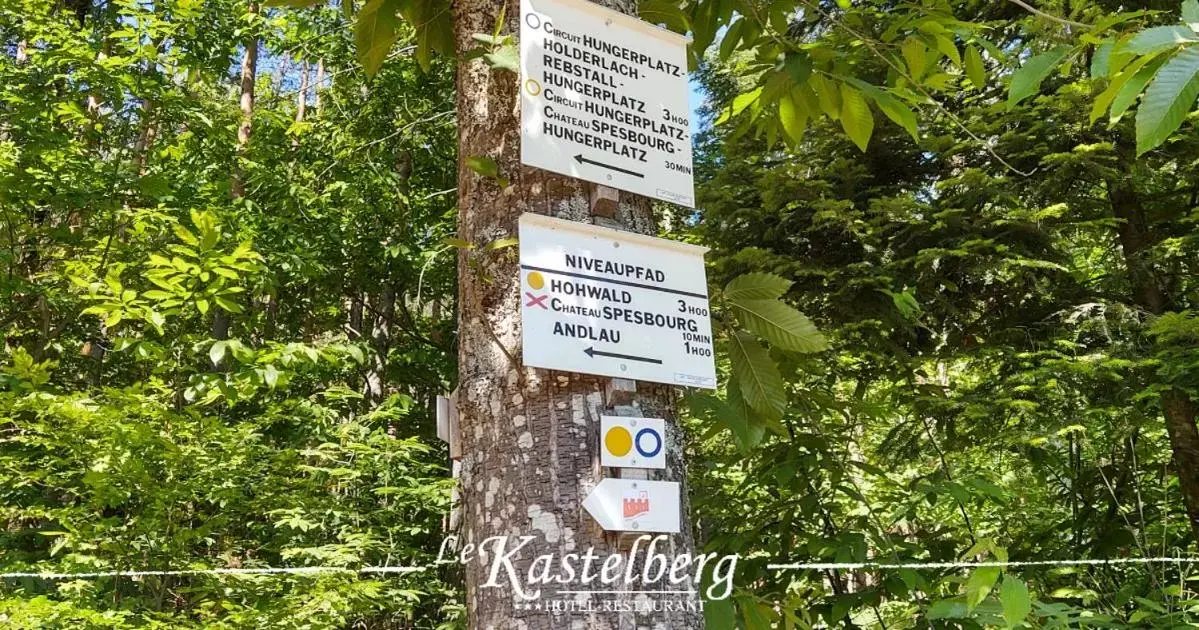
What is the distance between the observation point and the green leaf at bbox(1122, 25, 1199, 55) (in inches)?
39.7

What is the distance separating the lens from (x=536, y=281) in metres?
1.30

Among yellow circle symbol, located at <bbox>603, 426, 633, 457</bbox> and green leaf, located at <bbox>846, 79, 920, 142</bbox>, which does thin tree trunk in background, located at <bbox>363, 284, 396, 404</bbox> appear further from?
yellow circle symbol, located at <bbox>603, 426, 633, 457</bbox>

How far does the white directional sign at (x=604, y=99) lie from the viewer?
4.66ft

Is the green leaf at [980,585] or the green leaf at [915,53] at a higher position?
the green leaf at [915,53]

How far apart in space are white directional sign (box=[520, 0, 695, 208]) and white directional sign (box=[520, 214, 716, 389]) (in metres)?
0.13

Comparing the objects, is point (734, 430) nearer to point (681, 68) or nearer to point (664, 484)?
point (664, 484)

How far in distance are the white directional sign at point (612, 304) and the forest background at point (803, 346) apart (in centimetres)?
23

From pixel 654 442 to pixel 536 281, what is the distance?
317 millimetres

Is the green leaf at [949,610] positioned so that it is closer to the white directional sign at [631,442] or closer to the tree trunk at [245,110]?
the white directional sign at [631,442]

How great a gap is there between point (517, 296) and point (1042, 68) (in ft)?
3.08

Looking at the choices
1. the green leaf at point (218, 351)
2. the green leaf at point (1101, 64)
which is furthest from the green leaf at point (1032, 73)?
the green leaf at point (218, 351)

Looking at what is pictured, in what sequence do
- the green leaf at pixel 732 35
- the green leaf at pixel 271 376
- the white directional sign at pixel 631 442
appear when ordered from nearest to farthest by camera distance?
the white directional sign at pixel 631 442
the green leaf at pixel 732 35
the green leaf at pixel 271 376

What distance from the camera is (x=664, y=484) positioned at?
4.25 feet

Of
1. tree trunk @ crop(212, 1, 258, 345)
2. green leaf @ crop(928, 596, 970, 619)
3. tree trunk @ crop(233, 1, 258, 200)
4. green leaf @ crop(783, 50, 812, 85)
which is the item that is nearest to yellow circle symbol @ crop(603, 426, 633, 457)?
green leaf @ crop(783, 50, 812, 85)
